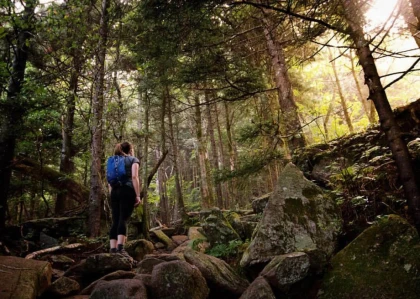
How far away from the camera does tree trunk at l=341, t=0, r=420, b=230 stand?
3.01 meters

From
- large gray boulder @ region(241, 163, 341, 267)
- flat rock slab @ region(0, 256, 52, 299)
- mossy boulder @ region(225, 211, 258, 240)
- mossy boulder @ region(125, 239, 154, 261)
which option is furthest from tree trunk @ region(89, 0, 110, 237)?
large gray boulder @ region(241, 163, 341, 267)

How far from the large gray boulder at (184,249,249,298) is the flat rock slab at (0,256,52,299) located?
1983 mm

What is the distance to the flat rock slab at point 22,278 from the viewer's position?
3.45 metres

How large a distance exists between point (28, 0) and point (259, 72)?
6522 mm

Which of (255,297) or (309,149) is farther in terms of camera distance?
(309,149)

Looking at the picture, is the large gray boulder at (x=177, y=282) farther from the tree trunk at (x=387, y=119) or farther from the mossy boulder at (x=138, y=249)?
the mossy boulder at (x=138, y=249)

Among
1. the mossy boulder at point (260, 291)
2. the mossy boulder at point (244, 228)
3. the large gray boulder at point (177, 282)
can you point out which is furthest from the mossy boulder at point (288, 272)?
the mossy boulder at point (244, 228)

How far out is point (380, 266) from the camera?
327 centimetres

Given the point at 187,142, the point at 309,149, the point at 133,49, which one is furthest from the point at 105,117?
the point at 187,142

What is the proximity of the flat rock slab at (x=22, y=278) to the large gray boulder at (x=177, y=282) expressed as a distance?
5.03 feet

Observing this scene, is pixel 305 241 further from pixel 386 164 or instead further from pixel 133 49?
pixel 133 49

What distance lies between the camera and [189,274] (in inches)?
136

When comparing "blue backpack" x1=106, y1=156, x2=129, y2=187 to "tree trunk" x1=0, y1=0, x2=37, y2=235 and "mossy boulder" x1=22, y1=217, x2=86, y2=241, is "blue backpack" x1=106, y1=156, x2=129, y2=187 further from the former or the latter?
"mossy boulder" x1=22, y1=217, x2=86, y2=241

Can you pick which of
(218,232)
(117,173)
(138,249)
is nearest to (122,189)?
(117,173)
